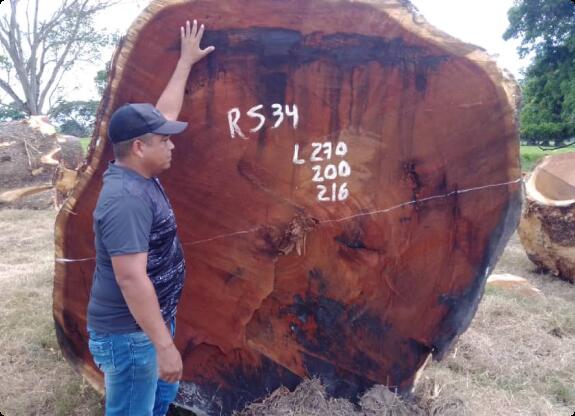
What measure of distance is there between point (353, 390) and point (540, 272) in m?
3.09

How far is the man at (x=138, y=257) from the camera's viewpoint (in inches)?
57.5

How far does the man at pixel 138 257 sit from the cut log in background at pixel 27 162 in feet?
19.6

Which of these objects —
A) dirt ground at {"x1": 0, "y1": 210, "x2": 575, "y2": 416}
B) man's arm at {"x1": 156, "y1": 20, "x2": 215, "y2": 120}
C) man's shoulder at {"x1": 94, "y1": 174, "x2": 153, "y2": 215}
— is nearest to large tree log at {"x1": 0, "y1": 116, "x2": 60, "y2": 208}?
dirt ground at {"x1": 0, "y1": 210, "x2": 575, "y2": 416}

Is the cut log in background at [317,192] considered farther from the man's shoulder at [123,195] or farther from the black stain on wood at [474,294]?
the man's shoulder at [123,195]

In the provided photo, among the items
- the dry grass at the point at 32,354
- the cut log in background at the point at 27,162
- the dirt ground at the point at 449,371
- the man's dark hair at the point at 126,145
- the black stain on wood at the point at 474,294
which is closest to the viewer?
the man's dark hair at the point at 126,145

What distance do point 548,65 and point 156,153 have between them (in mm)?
16469

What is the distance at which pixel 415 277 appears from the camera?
2119mm

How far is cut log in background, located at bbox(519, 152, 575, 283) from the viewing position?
13.8 feet

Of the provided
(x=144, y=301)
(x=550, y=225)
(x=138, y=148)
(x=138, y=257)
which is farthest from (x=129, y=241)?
(x=550, y=225)

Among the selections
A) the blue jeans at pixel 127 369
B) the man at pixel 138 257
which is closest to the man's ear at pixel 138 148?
the man at pixel 138 257

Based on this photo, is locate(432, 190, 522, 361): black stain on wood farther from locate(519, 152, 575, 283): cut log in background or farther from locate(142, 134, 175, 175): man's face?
locate(519, 152, 575, 283): cut log in background

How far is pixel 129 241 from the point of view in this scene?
144 centimetres

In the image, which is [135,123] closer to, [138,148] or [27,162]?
[138,148]

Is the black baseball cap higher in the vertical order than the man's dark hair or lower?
higher
